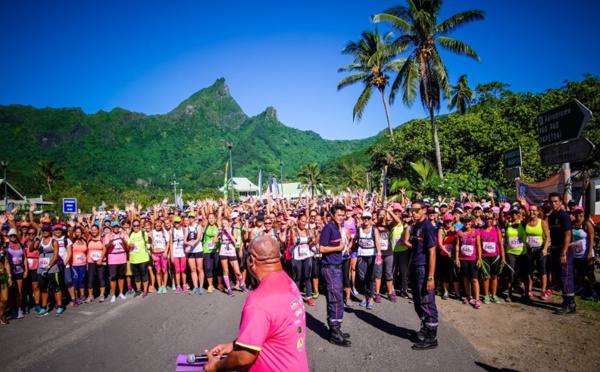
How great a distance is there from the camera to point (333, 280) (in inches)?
208

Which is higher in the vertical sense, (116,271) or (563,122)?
(563,122)

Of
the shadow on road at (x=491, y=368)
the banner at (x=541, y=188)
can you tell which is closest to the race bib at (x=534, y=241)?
the banner at (x=541, y=188)

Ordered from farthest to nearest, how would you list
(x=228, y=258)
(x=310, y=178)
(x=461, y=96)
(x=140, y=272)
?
(x=310, y=178), (x=461, y=96), (x=228, y=258), (x=140, y=272)

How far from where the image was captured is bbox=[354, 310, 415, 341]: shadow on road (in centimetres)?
542

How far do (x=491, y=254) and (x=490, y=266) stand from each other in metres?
0.25

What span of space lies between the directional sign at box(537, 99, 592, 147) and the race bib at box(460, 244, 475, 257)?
364 cm

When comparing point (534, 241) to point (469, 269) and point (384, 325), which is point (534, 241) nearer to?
point (469, 269)

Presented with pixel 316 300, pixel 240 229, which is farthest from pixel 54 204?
pixel 316 300

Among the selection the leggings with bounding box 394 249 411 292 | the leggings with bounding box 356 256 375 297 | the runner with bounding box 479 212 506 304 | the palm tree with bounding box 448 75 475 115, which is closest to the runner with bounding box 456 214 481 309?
the runner with bounding box 479 212 506 304

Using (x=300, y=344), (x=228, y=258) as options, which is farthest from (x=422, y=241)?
(x=228, y=258)

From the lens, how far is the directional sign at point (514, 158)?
386 inches

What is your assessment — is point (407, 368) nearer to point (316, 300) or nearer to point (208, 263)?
point (316, 300)

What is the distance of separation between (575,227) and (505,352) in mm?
3686

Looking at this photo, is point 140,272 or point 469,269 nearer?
point 469,269
